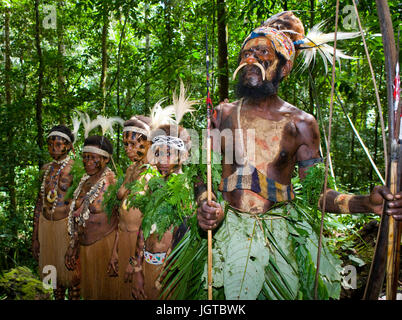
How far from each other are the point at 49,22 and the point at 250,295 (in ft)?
27.1

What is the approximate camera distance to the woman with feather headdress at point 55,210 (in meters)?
4.10

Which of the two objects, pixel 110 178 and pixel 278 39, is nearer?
pixel 278 39

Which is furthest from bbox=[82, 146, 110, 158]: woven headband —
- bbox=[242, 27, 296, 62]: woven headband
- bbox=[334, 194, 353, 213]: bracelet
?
bbox=[334, 194, 353, 213]: bracelet

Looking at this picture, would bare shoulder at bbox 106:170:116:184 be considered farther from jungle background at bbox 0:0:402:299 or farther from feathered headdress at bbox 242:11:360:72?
feathered headdress at bbox 242:11:360:72

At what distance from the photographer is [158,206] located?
2311 mm

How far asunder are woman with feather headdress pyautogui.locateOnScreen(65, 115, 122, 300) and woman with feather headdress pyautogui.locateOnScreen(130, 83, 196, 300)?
924mm

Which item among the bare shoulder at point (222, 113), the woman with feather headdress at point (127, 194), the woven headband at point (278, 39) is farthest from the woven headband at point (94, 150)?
the woven headband at point (278, 39)

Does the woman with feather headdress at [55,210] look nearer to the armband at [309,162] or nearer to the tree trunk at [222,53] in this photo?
the tree trunk at [222,53]

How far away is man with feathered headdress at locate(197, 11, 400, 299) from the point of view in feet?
5.86

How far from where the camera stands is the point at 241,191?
1896 millimetres

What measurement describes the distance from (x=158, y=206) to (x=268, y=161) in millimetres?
945

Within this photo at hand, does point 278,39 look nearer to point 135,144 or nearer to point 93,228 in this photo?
point 135,144

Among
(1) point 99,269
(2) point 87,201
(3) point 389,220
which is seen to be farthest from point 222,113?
(1) point 99,269

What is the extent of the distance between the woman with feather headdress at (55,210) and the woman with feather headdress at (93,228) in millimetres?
425
